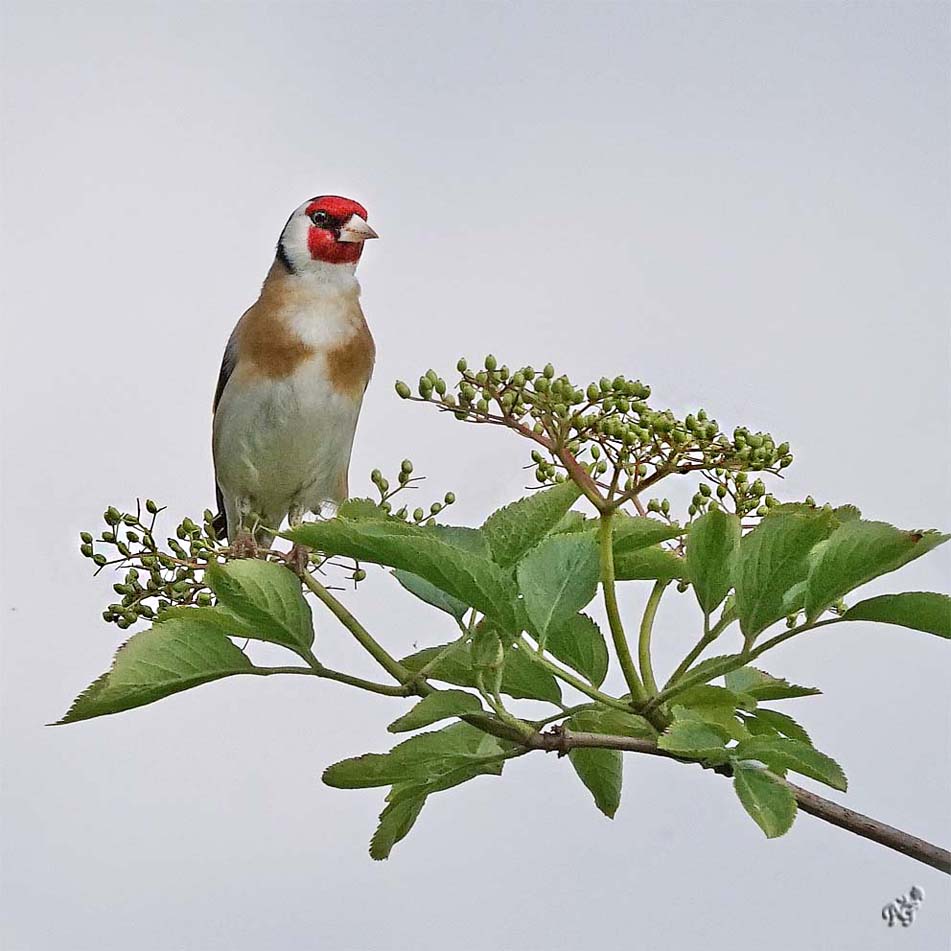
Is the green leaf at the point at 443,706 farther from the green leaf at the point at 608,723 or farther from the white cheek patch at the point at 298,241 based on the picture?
the white cheek patch at the point at 298,241

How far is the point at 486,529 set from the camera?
2.50ft

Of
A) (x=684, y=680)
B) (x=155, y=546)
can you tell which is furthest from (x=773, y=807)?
(x=155, y=546)

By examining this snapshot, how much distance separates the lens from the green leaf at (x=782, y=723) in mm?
854

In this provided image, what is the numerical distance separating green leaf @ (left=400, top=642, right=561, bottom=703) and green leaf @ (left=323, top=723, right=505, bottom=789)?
0.13 ft

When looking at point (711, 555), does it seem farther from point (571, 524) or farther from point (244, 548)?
point (244, 548)

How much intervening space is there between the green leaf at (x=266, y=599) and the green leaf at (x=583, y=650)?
0.15 meters

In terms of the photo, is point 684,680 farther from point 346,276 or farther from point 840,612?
point 346,276

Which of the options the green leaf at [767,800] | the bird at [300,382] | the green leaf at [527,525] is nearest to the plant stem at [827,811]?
the green leaf at [767,800]

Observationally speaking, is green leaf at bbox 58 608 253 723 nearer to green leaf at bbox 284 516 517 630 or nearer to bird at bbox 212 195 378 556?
green leaf at bbox 284 516 517 630

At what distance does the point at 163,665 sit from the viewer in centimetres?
76

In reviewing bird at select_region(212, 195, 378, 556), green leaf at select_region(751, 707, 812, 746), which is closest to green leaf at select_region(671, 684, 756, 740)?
green leaf at select_region(751, 707, 812, 746)

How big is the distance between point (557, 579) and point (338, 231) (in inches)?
66.3

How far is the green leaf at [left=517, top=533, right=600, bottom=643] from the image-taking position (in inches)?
28.5

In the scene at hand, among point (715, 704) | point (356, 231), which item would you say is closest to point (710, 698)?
point (715, 704)
